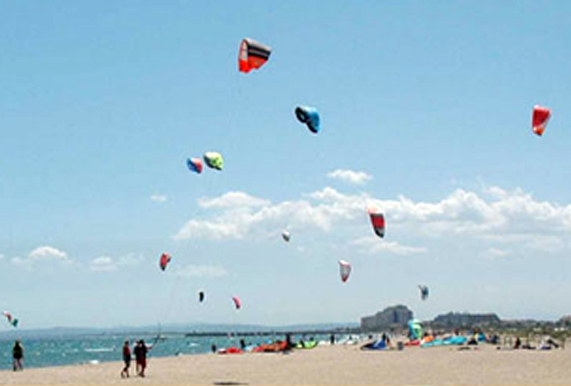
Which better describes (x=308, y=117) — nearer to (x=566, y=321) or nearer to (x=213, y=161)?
(x=213, y=161)

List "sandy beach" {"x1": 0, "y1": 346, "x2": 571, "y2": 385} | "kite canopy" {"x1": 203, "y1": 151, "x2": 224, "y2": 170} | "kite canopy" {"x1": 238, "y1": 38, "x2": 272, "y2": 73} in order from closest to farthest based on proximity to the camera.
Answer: "sandy beach" {"x1": 0, "y1": 346, "x2": 571, "y2": 385}
"kite canopy" {"x1": 238, "y1": 38, "x2": 272, "y2": 73}
"kite canopy" {"x1": 203, "y1": 151, "x2": 224, "y2": 170}

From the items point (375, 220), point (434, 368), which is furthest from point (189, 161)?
point (434, 368)

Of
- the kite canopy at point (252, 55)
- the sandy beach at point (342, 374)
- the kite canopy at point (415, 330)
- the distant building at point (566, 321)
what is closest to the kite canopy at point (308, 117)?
the kite canopy at point (252, 55)

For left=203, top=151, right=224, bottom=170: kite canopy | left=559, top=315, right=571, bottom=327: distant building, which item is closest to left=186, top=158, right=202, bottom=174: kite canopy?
left=203, top=151, right=224, bottom=170: kite canopy

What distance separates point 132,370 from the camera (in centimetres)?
2220

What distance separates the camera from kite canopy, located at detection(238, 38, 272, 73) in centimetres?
1944

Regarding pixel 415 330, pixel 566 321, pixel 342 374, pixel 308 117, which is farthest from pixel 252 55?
pixel 566 321

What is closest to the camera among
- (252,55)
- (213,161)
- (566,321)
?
(252,55)

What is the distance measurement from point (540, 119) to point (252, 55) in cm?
886

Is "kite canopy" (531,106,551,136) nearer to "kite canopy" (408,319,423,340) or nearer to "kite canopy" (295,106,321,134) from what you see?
"kite canopy" (295,106,321,134)

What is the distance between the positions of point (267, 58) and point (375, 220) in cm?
706

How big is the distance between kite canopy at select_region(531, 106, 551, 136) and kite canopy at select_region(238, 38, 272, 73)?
8019 millimetres

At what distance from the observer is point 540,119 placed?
2303 cm

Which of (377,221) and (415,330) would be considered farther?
(415,330)
